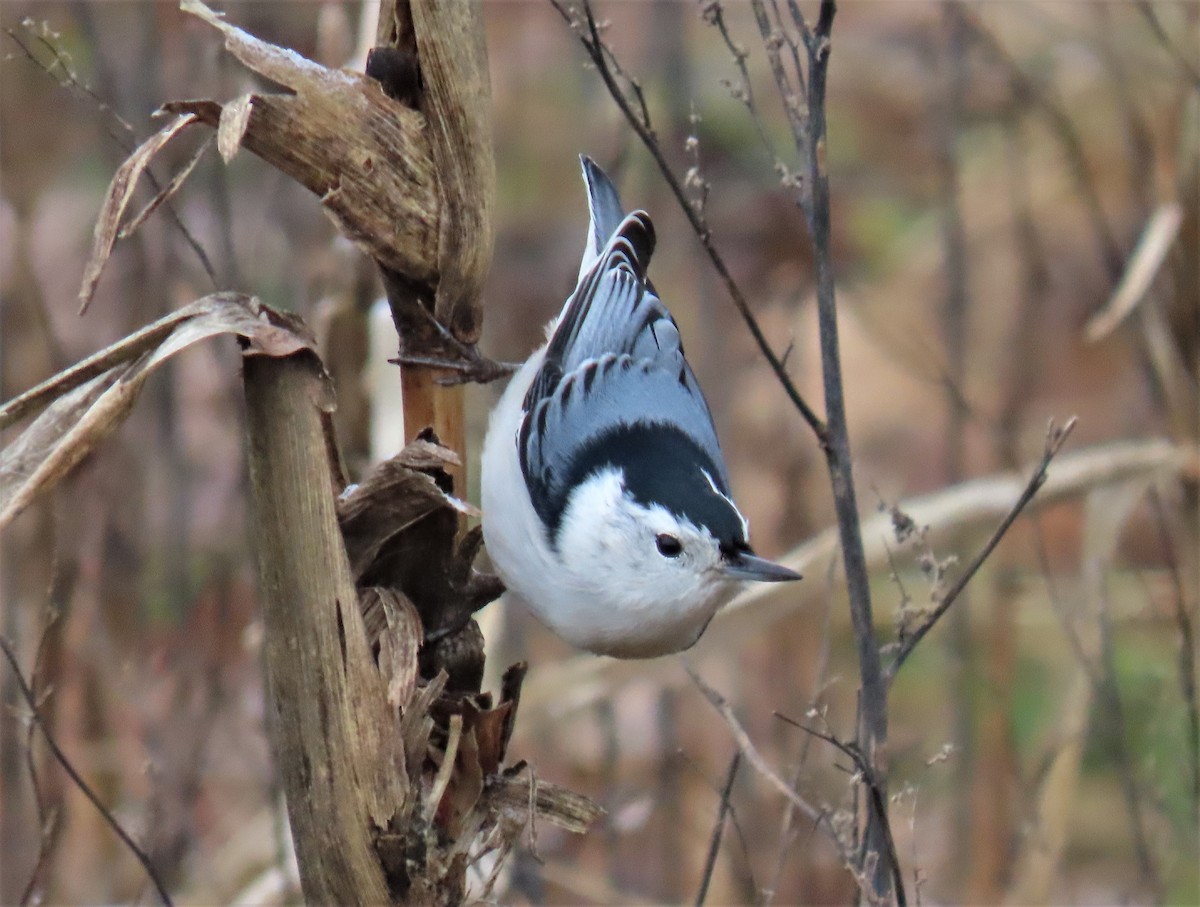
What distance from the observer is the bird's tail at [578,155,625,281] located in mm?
2658

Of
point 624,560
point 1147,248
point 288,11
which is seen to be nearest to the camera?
point 624,560

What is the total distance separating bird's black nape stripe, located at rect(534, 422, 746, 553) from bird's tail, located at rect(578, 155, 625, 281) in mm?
500

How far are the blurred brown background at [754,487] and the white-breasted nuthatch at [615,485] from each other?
24cm

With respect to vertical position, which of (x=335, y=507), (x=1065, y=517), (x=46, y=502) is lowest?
(x=1065, y=517)

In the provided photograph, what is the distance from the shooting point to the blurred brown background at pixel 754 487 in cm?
281

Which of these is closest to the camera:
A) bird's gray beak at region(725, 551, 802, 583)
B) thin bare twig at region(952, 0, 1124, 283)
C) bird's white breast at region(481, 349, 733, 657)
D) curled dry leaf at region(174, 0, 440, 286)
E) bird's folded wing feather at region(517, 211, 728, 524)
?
curled dry leaf at region(174, 0, 440, 286)

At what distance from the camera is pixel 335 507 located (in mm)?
1536

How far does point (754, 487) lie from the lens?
4.92m

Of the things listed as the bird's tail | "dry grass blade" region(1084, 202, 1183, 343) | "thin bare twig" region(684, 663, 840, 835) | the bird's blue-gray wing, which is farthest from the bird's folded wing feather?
"dry grass blade" region(1084, 202, 1183, 343)

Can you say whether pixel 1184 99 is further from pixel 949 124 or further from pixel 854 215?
pixel 854 215

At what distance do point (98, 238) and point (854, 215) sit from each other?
5.14 metres

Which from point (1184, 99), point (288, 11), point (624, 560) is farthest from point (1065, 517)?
point (624, 560)

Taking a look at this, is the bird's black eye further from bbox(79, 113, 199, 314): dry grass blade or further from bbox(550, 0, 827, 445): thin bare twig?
bbox(79, 113, 199, 314): dry grass blade

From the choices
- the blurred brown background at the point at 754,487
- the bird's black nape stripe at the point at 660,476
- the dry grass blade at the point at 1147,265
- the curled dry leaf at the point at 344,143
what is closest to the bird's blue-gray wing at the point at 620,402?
the bird's black nape stripe at the point at 660,476
